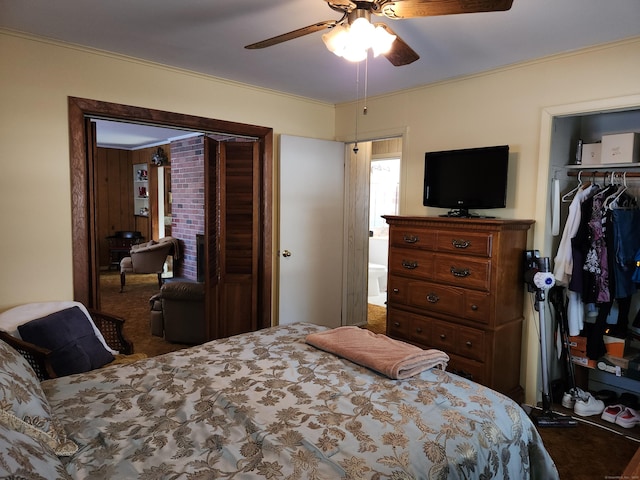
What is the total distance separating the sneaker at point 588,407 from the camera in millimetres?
2930

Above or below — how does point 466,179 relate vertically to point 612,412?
above

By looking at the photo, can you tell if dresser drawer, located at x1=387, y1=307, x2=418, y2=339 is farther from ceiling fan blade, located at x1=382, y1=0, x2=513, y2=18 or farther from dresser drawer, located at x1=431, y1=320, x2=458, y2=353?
ceiling fan blade, located at x1=382, y1=0, x2=513, y2=18

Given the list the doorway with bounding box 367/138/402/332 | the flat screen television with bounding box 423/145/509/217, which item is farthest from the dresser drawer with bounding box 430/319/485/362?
the doorway with bounding box 367/138/402/332

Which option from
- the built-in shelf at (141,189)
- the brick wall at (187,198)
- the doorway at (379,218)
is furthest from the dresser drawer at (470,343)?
the built-in shelf at (141,189)

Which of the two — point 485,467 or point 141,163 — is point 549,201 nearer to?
point 485,467

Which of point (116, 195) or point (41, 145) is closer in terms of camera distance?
point (41, 145)

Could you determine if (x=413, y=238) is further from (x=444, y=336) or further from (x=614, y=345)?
(x=614, y=345)

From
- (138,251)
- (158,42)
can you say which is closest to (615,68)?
(158,42)

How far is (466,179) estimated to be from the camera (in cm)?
327

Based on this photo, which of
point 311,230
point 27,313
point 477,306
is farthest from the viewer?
point 311,230

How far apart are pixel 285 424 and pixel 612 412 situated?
2560mm

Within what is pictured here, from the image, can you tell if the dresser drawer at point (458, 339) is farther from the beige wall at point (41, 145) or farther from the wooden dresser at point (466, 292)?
the beige wall at point (41, 145)

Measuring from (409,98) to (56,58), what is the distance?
2735mm

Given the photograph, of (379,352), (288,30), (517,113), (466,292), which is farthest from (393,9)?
(466,292)
